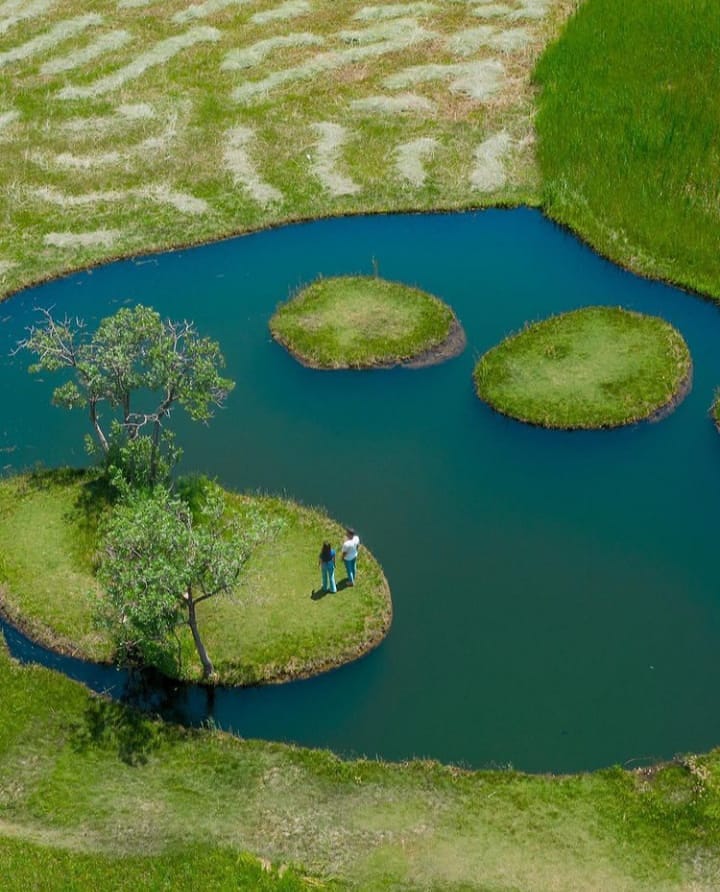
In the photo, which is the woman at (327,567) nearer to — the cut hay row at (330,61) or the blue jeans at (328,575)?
the blue jeans at (328,575)

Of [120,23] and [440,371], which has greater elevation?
[120,23]

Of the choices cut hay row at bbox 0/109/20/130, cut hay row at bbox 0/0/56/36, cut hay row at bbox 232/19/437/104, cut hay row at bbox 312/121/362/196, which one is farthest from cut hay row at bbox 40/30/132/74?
cut hay row at bbox 312/121/362/196

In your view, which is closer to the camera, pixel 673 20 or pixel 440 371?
pixel 440 371

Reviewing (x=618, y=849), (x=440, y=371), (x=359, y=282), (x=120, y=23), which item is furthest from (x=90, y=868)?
(x=120, y=23)

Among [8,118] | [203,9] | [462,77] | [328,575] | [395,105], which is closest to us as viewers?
[328,575]

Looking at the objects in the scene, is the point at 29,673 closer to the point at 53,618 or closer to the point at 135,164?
the point at 53,618

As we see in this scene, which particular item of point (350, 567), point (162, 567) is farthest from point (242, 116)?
point (162, 567)

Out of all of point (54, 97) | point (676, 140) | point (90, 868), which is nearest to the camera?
point (90, 868)

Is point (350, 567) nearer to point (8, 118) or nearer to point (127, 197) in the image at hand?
point (127, 197)
